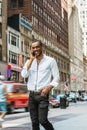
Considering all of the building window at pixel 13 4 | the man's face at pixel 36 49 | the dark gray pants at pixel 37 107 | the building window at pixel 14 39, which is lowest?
the dark gray pants at pixel 37 107

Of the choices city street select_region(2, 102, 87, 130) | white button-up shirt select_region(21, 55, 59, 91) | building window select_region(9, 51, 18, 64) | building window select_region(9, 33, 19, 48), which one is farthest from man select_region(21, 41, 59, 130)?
building window select_region(9, 33, 19, 48)

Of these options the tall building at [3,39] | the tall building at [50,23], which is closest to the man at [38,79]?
the tall building at [3,39]

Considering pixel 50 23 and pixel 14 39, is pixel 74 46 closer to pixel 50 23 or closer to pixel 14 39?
pixel 50 23

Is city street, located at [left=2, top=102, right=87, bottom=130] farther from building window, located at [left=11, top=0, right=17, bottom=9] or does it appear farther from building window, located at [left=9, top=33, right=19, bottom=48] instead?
building window, located at [left=11, top=0, right=17, bottom=9]

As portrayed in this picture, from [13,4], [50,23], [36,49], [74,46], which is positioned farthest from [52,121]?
[74,46]

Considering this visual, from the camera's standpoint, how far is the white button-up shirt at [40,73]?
299 inches

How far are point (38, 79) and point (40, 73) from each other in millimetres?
105

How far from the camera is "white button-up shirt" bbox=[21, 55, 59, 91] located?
760 centimetres

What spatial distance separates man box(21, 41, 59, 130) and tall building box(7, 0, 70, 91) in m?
66.7

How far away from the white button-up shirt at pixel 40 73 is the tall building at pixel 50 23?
219 ft

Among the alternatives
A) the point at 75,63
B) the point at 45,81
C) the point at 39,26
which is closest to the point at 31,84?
the point at 45,81

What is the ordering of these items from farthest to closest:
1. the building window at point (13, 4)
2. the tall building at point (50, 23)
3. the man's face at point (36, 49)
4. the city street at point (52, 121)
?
the building window at point (13, 4) → the tall building at point (50, 23) → the city street at point (52, 121) → the man's face at point (36, 49)

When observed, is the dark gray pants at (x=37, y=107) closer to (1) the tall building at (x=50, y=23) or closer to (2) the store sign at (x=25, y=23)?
(2) the store sign at (x=25, y=23)

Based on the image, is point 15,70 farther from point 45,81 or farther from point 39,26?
point 45,81
